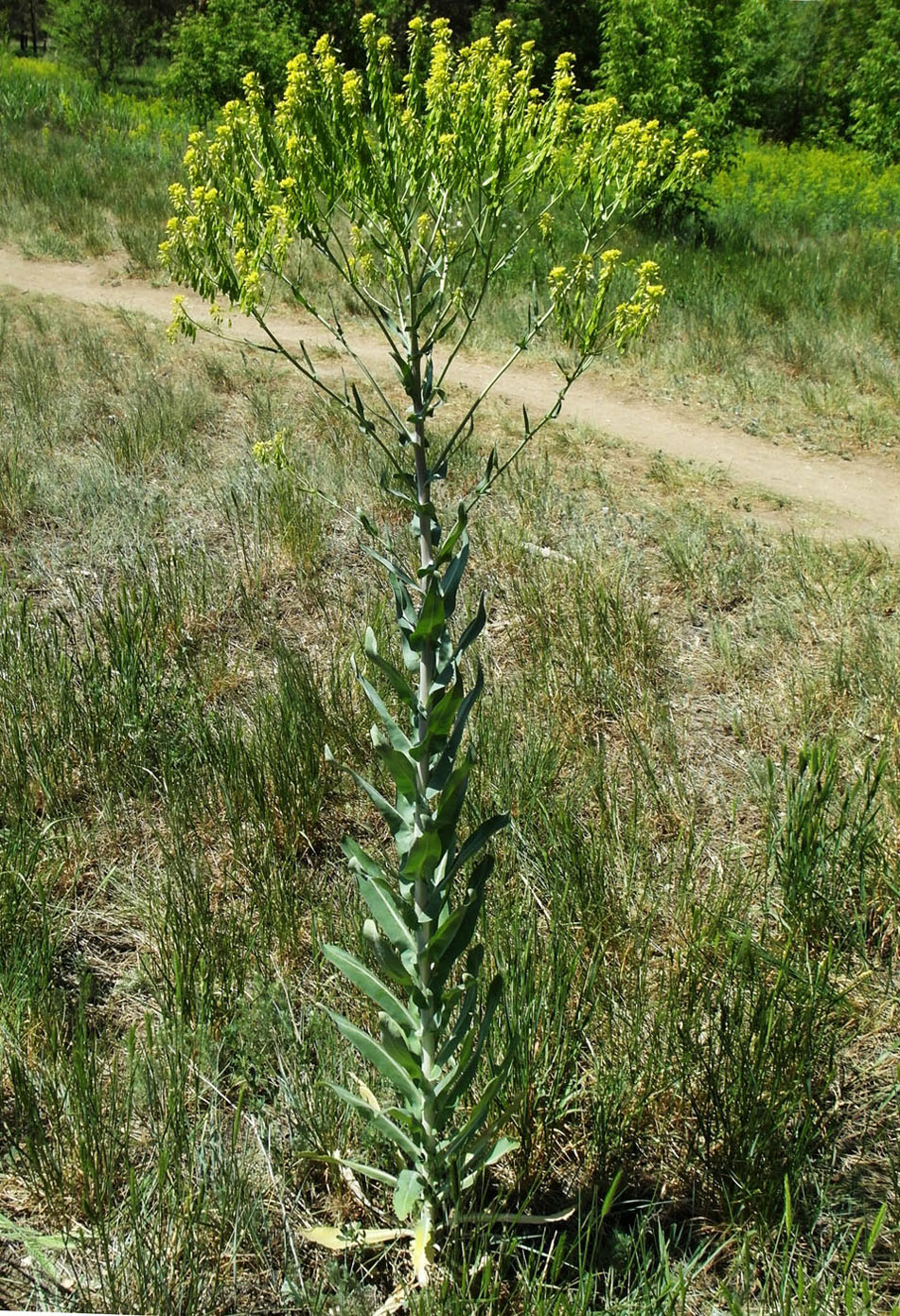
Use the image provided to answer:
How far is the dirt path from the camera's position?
19.2 feet

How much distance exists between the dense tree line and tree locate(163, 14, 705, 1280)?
1.83 feet

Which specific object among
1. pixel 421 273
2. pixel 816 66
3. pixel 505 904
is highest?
pixel 816 66

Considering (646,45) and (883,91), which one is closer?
(646,45)

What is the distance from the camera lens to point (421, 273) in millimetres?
1859

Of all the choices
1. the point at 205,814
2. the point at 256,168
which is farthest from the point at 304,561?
the point at 256,168

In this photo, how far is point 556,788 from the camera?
3232 mm

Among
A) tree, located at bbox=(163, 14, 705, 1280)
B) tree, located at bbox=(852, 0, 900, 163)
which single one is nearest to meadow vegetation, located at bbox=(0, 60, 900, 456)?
tree, located at bbox=(852, 0, 900, 163)

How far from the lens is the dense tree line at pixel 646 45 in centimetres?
1012

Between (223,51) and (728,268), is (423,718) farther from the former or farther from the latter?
(223,51)

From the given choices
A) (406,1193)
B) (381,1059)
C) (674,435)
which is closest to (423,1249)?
(406,1193)

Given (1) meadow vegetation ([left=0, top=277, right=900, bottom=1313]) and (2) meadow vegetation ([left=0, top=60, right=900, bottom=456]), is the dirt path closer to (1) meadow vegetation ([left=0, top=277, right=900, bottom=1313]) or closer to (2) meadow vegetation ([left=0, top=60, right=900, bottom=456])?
(2) meadow vegetation ([left=0, top=60, right=900, bottom=456])

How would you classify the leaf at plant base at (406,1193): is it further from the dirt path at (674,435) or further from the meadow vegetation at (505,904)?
the dirt path at (674,435)

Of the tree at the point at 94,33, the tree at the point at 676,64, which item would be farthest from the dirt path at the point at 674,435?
the tree at the point at 94,33

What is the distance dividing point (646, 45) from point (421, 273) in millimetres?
10233
